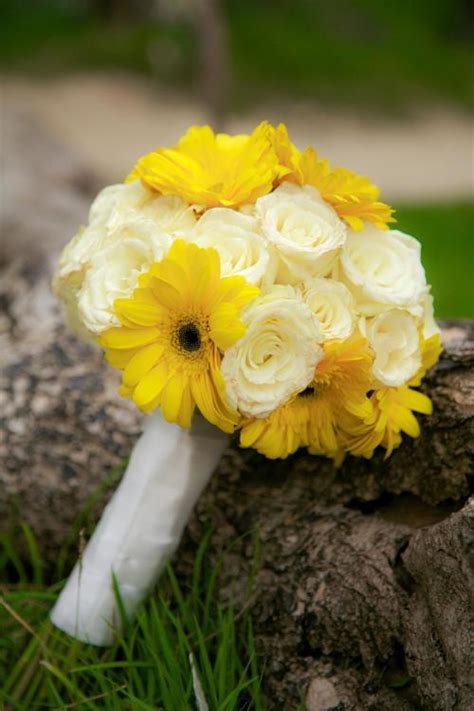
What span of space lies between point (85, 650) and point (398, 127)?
29.3 ft

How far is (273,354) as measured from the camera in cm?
158

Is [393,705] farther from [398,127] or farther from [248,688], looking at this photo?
[398,127]

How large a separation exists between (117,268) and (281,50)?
1011 centimetres

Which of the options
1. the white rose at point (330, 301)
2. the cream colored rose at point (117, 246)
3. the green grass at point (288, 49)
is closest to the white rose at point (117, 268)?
the cream colored rose at point (117, 246)

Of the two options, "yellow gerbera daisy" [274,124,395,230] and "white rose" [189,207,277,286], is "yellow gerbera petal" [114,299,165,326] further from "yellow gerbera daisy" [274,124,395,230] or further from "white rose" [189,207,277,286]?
"yellow gerbera daisy" [274,124,395,230]

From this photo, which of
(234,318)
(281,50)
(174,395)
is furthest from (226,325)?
(281,50)

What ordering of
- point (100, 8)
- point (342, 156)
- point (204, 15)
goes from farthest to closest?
point (100, 8)
point (342, 156)
point (204, 15)

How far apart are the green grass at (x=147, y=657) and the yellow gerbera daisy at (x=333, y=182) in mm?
690

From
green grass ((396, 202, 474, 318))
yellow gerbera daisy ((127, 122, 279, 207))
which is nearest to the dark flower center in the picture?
yellow gerbera daisy ((127, 122, 279, 207))

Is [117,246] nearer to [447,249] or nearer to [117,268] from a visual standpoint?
[117,268]

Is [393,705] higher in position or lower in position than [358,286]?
lower

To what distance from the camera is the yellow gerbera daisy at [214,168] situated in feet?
5.51

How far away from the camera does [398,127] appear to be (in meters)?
10.1

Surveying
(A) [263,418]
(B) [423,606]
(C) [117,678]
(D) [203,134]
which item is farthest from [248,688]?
(D) [203,134]
